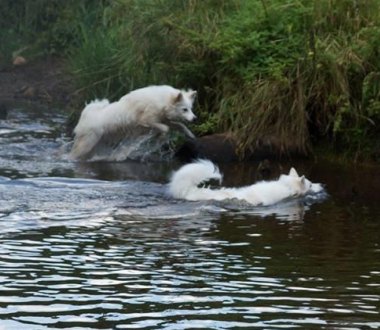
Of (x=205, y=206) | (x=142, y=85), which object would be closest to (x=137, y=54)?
(x=142, y=85)

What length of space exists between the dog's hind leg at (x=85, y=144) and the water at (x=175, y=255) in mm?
909

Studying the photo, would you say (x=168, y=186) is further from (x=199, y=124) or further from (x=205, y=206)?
(x=199, y=124)

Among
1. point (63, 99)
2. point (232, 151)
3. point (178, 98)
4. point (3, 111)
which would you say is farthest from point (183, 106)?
point (63, 99)

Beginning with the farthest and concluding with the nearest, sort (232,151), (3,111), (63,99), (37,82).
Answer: (37,82)
(63,99)
(3,111)
(232,151)

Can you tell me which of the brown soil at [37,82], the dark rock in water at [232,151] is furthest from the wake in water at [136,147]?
the brown soil at [37,82]

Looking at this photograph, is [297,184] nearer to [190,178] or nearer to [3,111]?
[190,178]

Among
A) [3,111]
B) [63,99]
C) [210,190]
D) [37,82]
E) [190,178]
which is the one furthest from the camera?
[37,82]

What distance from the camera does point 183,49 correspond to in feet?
46.3

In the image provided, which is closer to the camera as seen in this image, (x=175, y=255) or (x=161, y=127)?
(x=175, y=255)

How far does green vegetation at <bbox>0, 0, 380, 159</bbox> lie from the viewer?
12.8 m

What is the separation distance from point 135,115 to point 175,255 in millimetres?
5560

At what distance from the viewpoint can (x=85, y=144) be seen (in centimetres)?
1327

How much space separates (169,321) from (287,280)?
1.30 metres

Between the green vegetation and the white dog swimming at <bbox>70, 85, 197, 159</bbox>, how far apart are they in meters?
0.53
